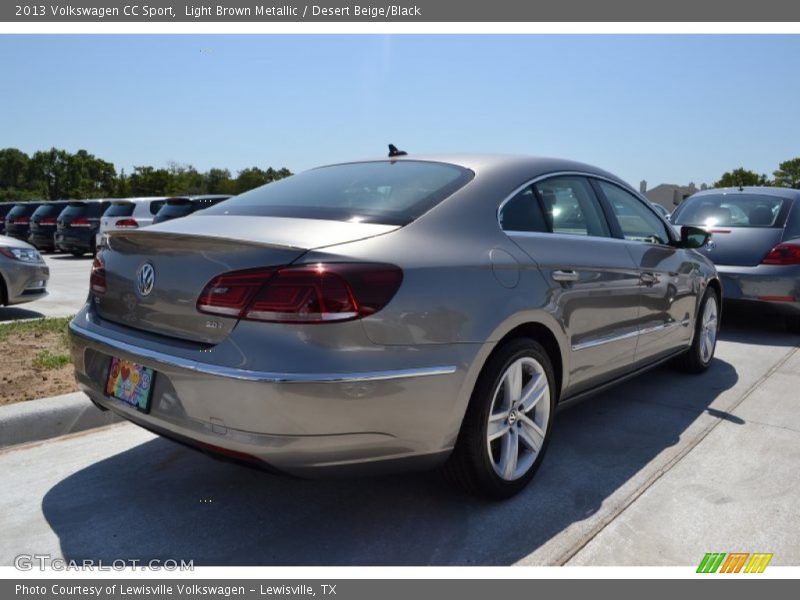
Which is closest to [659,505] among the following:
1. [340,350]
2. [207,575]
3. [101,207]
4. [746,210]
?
[340,350]

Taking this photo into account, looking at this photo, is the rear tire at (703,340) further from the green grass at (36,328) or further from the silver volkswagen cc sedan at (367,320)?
the green grass at (36,328)

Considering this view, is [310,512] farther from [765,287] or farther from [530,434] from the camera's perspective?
Result: [765,287]

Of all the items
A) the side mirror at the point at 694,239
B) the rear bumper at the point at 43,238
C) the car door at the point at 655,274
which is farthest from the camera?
the rear bumper at the point at 43,238

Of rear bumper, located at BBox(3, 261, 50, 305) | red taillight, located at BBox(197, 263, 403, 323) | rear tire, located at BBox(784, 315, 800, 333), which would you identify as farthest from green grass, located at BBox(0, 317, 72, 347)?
rear tire, located at BBox(784, 315, 800, 333)

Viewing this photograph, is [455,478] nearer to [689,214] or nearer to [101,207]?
[689,214]

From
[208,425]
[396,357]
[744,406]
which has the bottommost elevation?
[744,406]

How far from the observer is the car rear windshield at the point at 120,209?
16.8 metres

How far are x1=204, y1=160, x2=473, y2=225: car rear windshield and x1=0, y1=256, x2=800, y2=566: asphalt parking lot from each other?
4.13ft

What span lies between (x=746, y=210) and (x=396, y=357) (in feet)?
20.2

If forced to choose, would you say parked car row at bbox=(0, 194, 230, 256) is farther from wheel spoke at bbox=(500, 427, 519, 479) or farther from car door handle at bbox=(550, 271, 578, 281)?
wheel spoke at bbox=(500, 427, 519, 479)

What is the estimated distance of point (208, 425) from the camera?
2303 millimetres

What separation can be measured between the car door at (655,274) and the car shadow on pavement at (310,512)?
0.77m

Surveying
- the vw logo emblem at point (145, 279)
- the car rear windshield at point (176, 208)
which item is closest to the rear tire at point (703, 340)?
the vw logo emblem at point (145, 279)

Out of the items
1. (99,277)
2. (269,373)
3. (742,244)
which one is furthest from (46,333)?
(742,244)
